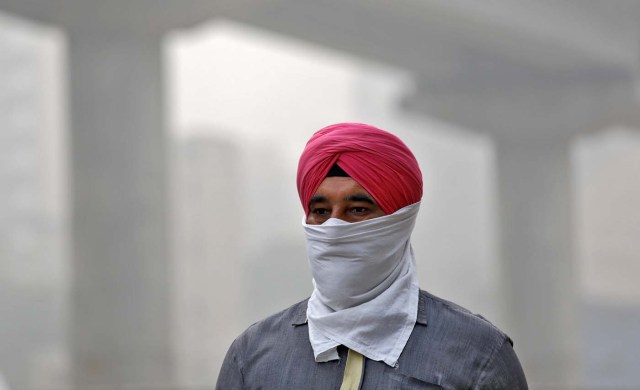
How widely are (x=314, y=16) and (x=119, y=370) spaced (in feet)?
13.9

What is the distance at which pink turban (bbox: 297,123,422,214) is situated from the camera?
7.81 feet

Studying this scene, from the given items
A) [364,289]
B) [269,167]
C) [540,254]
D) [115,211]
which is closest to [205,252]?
[269,167]

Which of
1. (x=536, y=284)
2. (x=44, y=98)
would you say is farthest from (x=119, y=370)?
(x=536, y=284)

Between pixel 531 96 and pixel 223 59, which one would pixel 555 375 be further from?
pixel 223 59

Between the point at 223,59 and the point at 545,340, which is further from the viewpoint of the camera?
the point at 545,340

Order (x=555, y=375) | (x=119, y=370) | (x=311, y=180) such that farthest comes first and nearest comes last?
(x=555, y=375), (x=119, y=370), (x=311, y=180)

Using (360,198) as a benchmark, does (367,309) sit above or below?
below

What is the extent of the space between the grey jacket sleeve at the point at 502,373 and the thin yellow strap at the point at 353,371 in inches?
8.8

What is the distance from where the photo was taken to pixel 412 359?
2.34 meters

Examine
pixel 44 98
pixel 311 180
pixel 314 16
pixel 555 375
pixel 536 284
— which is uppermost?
pixel 314 16

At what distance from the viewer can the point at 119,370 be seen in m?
11.7

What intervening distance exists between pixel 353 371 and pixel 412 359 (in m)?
0.12

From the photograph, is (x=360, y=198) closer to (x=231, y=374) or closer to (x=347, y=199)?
(x=347, y=199)

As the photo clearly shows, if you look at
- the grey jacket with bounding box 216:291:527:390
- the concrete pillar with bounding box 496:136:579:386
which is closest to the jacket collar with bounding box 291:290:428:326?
the grey jacket with bounding box 216:291:527:390
